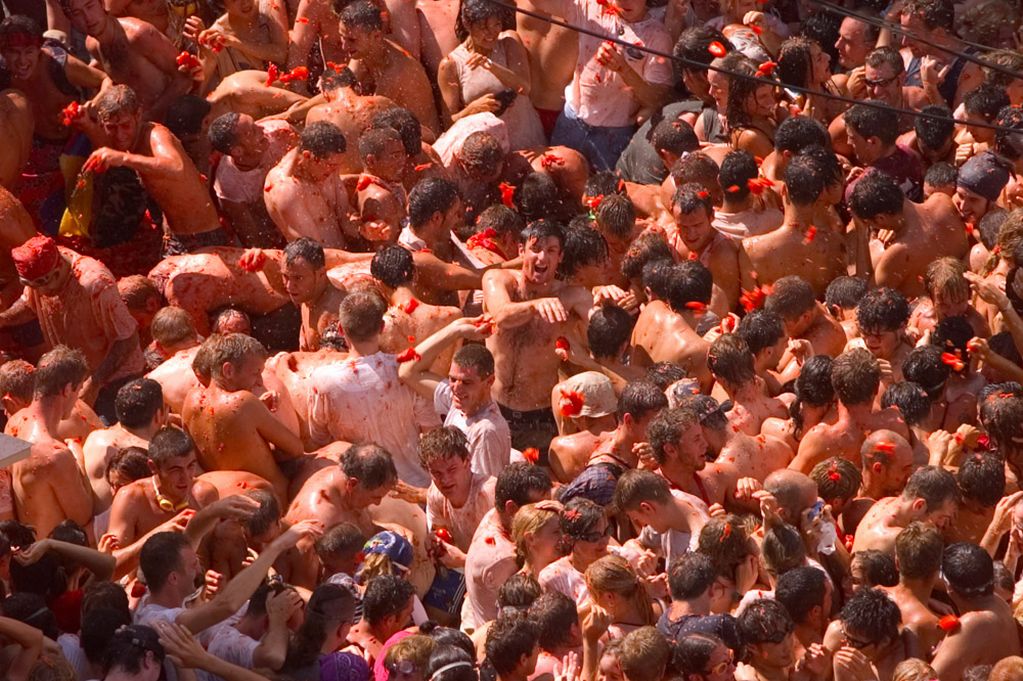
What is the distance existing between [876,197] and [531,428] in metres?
2.15

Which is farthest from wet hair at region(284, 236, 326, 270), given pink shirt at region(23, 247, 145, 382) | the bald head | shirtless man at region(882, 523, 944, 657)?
shirtless man at region(882, 523, 944, 657)

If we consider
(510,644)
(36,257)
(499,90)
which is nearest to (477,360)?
(510,644)

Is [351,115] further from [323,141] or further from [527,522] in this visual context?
[527,522]

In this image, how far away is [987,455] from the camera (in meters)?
10.3

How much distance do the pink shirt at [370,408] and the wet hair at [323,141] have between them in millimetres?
1730

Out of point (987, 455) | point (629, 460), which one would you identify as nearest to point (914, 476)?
point (987, 455)

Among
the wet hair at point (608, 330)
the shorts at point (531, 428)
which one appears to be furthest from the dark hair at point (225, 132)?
the wet hair at point (608, 330)

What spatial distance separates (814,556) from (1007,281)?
2.30 metres

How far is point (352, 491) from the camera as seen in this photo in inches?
409

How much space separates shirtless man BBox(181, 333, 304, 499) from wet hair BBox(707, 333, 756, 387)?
2.04 m

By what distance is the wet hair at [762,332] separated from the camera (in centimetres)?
1126

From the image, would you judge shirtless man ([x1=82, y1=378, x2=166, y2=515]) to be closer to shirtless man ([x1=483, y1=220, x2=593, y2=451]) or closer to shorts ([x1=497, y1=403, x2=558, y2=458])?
shirtless man ([x1=483, y1=220, x2=593, y2=451])

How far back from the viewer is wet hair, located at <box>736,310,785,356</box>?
36.9ft

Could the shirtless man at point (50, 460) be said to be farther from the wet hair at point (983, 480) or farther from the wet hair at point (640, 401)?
the wet hair at point (983, 480)
